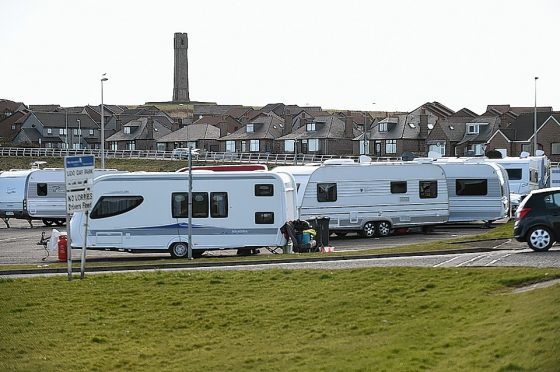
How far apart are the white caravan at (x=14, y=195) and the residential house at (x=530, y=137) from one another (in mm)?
50501

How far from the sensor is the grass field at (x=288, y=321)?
13484 mm

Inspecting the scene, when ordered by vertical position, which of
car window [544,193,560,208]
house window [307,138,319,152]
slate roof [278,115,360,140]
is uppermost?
slate roof [278,115,360,140]

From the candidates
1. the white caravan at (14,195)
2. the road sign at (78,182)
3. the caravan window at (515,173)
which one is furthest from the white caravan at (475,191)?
the white caravan at (14,195)

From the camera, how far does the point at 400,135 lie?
336 feet

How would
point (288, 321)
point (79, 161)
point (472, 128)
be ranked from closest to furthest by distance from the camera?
point (288, 321) < point (79, 161) < point (472, 128)

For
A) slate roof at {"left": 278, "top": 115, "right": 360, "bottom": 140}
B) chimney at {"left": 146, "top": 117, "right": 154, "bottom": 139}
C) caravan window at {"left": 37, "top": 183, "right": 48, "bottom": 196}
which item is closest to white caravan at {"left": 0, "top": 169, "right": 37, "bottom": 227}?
caravan window at {"left": 37, "top": 183, "right": 48, "bottom": 196}

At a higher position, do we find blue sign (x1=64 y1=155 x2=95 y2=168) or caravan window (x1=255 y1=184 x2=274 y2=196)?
blue sign (x1=64 y1=155 x2=95 y2=168)

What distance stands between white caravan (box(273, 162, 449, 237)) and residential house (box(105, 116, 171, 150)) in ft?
284

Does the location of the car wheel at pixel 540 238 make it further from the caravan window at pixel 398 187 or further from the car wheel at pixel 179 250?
the caravan window at pixel 398 187

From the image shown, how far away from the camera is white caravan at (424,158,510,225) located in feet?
133

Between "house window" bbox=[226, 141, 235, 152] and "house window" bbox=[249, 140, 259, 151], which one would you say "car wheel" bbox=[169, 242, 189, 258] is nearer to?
"house window" bbox=[249, 140, 259, 151]

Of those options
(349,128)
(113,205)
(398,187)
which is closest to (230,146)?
(349,128)

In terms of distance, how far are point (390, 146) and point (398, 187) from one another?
65.5 metres

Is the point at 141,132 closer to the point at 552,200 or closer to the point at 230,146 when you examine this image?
the point at 230,146
